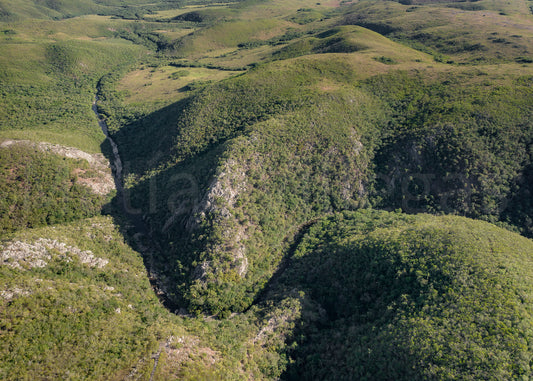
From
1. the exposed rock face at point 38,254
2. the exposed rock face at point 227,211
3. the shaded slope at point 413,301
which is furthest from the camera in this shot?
the exposed rock face at point 227,211

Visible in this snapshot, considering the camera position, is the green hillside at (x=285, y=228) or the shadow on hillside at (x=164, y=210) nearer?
the green hillside at (x=285, y=228)

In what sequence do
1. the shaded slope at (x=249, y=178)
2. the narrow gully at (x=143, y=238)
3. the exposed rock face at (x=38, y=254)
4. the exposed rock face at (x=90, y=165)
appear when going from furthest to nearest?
the exposed rock face at (x=90, y=165) → the shaded slope at (x=249, y=178) → the narrow gully at (x=143, y=238) → the exposed rock face at (x=38, y=254)

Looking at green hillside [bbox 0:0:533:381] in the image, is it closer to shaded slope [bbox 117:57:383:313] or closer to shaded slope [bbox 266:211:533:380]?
shaded slope [bbox 266:211:533:380]

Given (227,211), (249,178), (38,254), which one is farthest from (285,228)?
(38,254)

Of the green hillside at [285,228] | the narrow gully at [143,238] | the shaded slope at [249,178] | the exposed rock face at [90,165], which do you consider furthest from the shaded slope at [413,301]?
the exposed rock face at [90,165]

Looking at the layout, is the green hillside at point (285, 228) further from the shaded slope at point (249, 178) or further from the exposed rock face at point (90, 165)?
the exposed rock face at point (90, 165)
